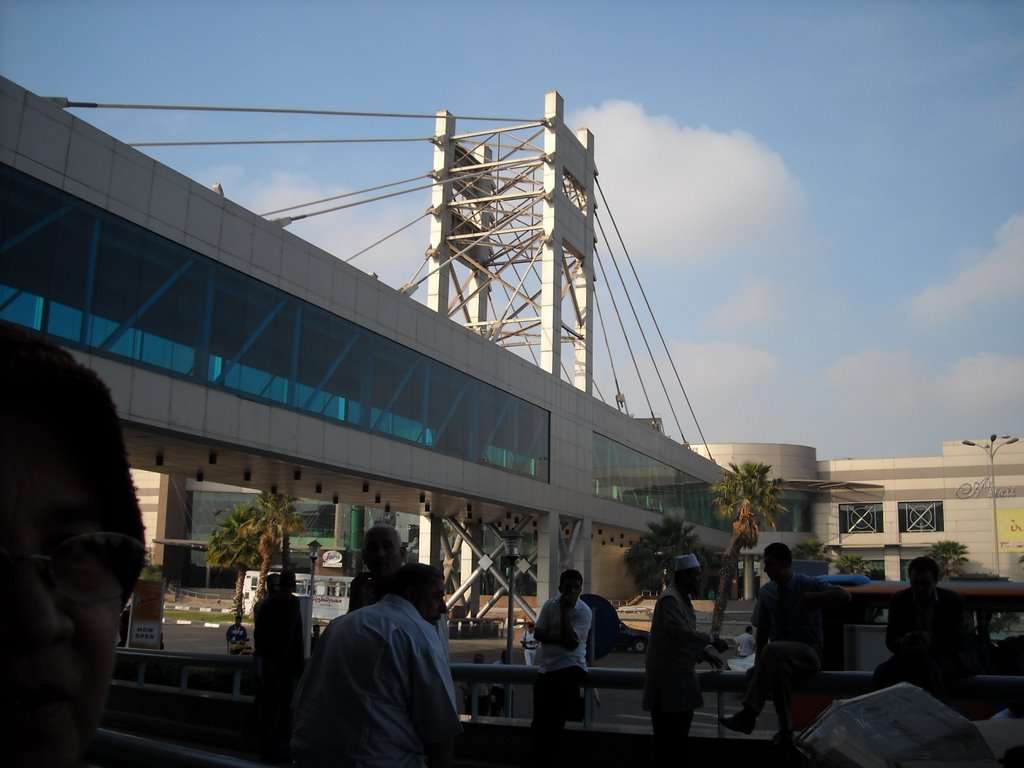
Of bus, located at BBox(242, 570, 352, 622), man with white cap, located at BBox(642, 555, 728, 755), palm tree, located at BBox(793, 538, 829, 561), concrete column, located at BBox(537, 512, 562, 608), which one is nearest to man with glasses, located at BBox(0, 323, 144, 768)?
man with white cap, located at BBox(642, 555, 728, 755)

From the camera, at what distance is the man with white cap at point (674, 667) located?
300 inches

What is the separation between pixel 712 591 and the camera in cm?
7062

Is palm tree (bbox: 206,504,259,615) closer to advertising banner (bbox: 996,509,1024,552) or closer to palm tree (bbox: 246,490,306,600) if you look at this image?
palm tree (bbox: 246,490,306,600)

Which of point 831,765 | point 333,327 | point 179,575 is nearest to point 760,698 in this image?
point 831,765

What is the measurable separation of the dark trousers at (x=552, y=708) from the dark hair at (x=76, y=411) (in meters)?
7.90

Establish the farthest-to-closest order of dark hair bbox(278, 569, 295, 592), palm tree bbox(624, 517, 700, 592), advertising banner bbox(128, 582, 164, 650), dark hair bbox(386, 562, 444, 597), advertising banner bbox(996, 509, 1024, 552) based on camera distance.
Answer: advertising banner bbox(996, 509, 1024, 552) < palm tree bbox(624, 517, 700, 592) < advertising banner bbox(128, 582, 164, 650) < dark hair bbox(278, 569, 295, 592) < dark hair bbox(386, 562, 444, 597)

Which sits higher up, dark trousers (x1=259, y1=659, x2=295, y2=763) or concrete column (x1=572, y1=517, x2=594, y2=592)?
concrete column (x1=572, y1=517, x2=594, y2=592)

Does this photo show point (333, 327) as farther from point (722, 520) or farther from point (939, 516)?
point (939, 516)

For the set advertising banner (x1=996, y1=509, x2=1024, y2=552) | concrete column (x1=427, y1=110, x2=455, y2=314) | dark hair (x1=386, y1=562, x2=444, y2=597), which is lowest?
A: dark hair (x1=386, y1=562, x2=444, y2=597)

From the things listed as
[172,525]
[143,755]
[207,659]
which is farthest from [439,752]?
[172,525]

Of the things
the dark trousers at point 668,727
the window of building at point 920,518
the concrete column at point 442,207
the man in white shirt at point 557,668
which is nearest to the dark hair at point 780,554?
the dark trousers at point 668,727

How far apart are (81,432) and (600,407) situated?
38261mm

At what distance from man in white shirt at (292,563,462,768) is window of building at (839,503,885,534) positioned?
3275 inches

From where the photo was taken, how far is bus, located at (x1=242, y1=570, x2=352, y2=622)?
175 ft
